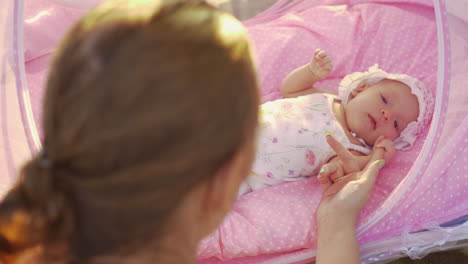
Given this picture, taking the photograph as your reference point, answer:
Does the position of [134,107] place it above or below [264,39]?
above

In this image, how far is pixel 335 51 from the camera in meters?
1.57

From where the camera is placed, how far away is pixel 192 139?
478 millimetres

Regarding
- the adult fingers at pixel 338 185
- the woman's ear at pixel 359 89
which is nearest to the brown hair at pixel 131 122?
the adult fingers at pixel 338 185

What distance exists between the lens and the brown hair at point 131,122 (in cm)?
47

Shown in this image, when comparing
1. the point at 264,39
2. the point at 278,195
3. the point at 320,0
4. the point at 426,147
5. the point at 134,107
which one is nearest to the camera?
the point at 134,107

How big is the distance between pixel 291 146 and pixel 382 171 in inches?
9.5

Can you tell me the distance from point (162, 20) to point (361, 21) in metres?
1.29

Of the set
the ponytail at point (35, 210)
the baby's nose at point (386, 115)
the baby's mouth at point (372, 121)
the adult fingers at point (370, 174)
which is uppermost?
the ponytail at point (35, 210)

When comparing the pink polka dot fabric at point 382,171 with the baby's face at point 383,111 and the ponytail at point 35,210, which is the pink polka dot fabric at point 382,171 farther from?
the ponytail at point 35,210

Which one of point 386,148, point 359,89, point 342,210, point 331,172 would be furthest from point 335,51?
point 342,210

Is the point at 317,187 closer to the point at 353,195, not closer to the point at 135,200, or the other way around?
the point at 353,195

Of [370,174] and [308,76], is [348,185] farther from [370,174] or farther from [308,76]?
[308,76]

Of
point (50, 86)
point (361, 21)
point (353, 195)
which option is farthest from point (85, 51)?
point (361, 21)

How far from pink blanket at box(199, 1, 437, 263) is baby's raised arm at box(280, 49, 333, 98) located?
0.23 ft
